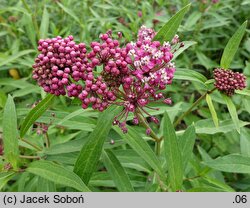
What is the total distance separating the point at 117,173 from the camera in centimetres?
277

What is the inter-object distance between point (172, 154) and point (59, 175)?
811mm

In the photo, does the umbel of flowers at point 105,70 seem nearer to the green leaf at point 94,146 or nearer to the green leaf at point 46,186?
the green leaf at point 94,146

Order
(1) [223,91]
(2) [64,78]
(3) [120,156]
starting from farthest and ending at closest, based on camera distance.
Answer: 1. (3) [120,156]
2. (1) [223,91]
3. (2) [64,78]

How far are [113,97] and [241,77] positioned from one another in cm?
105

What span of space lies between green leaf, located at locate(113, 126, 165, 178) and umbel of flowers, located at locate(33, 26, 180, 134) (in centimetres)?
23

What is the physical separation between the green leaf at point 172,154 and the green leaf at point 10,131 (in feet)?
3.51

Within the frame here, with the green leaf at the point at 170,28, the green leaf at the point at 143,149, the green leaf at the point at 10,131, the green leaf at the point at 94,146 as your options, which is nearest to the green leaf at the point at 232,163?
the green leaf at the point at 143,149

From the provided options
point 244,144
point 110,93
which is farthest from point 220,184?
point 110,93

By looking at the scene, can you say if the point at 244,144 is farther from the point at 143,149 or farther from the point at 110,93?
the point at 110,93

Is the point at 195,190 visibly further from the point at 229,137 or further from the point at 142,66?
the point at 229,137

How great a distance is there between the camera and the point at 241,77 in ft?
8.84

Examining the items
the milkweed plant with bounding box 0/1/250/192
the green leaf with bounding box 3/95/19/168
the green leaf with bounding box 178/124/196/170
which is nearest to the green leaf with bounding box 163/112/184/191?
the milkweed plant with bounding box 0/1/250/192

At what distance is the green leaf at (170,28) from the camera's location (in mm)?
2500
